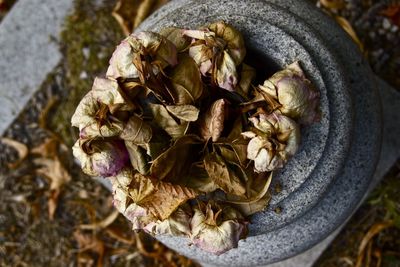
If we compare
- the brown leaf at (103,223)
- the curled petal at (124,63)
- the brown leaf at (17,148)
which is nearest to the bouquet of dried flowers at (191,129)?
the curled petal at (124,63)

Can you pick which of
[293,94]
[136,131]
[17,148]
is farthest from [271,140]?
[17,148]

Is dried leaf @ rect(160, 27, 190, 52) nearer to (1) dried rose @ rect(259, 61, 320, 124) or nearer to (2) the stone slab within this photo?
(1) dried rose @ rect(259, 61, 320, 124)

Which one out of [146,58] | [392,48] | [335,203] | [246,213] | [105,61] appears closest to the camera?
[146,58]

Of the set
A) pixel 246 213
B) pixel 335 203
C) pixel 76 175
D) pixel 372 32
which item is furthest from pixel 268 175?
pixel 76 175

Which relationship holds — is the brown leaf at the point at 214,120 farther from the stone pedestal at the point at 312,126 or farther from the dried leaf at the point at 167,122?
the stone pedestal at the point at 312,126

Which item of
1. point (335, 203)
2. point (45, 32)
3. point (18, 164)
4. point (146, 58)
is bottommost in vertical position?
point (18, 164)

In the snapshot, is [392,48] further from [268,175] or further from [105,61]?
[268,175]
